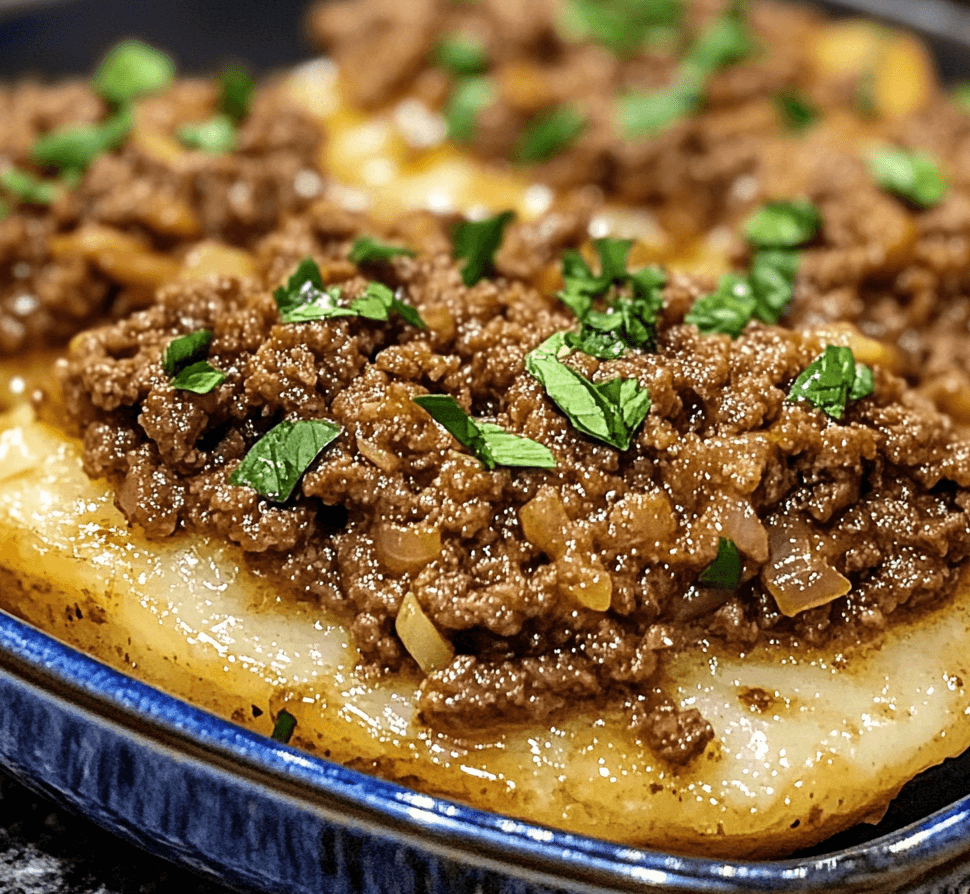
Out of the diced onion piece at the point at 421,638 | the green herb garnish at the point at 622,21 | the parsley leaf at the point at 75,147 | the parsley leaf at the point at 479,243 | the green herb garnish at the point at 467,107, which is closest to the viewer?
the diced onion piece at the point at 421,638

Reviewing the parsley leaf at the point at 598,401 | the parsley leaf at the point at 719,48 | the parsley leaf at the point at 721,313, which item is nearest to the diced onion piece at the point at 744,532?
the parsley leaf at the point at 598,401

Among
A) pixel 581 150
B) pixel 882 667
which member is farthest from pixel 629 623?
pixel 581 150

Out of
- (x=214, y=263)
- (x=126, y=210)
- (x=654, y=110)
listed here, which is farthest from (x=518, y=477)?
(x=654, y=110)

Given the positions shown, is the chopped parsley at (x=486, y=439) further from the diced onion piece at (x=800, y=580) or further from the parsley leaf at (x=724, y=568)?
the diced onion piece at (x=800, y=580)

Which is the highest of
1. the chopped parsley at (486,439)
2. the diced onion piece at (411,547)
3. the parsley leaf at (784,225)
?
the parsley leaf at (784,225)

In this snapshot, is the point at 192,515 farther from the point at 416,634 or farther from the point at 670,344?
the point at 670,344

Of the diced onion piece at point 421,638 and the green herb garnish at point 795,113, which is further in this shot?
the green herb garnish at point 795,113
